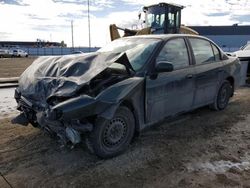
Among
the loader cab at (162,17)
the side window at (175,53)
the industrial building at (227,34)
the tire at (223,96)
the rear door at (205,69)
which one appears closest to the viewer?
the side window at (175,53)

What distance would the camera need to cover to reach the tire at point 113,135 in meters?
4.18

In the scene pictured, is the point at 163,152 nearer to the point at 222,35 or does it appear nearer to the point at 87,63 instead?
the point at 87,63

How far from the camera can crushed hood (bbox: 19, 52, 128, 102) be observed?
4.31 m

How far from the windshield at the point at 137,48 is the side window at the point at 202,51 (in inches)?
39.9

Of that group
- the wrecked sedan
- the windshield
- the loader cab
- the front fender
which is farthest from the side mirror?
the loader cab

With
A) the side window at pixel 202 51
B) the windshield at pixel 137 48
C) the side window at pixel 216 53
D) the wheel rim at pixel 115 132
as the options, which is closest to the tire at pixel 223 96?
the side window at pixel 216 53

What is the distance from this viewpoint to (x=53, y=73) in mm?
4844

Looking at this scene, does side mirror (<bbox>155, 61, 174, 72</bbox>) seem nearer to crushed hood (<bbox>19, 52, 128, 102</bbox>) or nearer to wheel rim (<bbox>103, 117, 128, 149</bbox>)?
crushed hood (<bbox>19, 52, 128, 102</bbox>)

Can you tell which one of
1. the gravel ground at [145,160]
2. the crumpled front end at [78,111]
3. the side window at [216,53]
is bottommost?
the gravel ground at [145,160]

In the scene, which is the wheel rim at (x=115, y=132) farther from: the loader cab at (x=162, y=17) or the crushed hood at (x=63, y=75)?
the loader cab at (x=162, y=17)

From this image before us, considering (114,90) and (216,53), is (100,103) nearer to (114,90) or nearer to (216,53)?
(114,90)

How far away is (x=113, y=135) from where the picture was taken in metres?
4.42

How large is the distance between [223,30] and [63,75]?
7228 cm

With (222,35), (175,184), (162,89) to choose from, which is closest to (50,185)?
(175,184)
